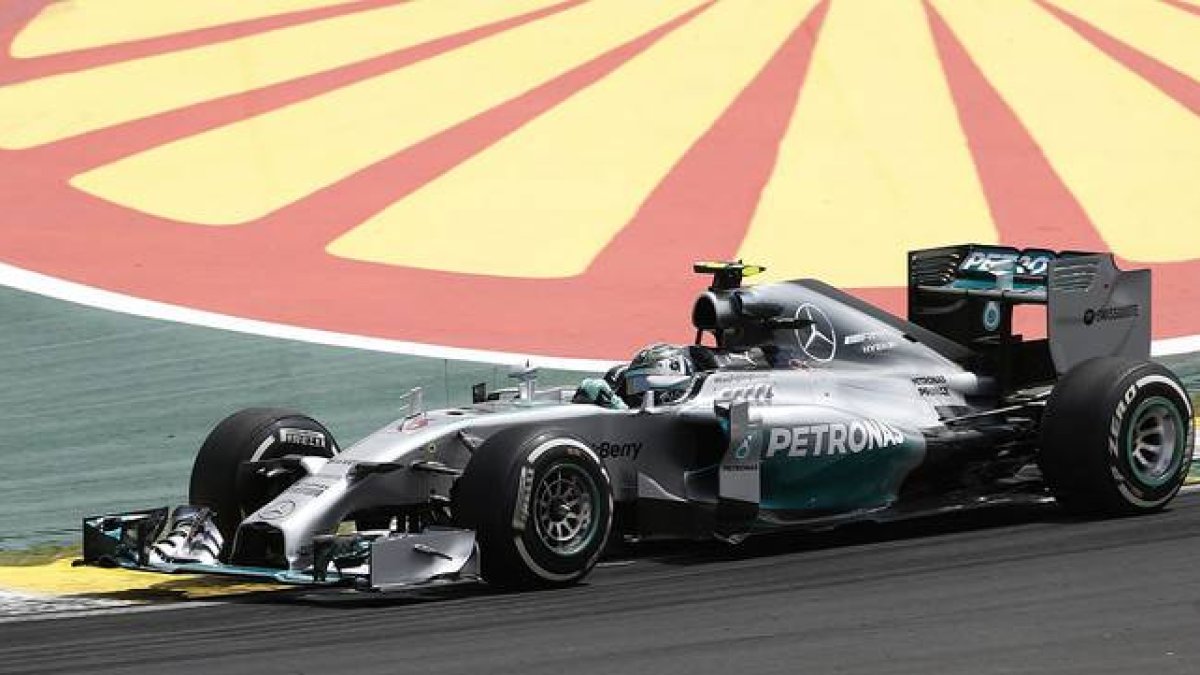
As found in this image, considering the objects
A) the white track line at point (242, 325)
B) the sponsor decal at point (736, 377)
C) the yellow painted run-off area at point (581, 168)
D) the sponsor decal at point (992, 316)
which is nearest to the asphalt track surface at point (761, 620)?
the sponsor decal at point (736, 377)

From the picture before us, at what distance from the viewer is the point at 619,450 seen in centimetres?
1064

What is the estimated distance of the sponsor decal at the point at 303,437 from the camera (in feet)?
36.8

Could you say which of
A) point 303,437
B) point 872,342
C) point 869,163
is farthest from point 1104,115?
point 303,437

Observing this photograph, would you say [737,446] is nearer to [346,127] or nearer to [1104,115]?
[346,127]

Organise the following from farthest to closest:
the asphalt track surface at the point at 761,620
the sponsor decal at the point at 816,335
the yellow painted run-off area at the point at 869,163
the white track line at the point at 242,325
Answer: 1. the yellow painted run-off area at the point at 869,163
2. the white track line at the point at 242,325
3. the sponsor decal at the point at 816,335
4. the asphalt track surface at the point at 761,620

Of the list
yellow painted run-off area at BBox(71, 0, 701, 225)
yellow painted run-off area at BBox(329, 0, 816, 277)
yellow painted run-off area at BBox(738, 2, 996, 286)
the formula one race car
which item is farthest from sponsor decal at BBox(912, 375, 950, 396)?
yellow painted run-off area at BBox(71, 0, 701, 225)

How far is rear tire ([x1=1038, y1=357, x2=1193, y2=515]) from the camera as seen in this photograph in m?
11.1

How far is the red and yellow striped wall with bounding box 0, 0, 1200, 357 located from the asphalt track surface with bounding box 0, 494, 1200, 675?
6.49 meters

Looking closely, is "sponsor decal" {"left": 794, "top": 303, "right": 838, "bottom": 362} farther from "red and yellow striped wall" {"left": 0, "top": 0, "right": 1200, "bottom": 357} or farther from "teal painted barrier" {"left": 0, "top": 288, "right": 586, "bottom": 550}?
"red and yellow striped wall" {"left": 0, "top": 0, "right": 1200, "bottom": 357}

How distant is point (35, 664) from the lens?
8391mm

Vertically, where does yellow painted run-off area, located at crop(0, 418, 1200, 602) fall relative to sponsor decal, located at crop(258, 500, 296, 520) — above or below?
below

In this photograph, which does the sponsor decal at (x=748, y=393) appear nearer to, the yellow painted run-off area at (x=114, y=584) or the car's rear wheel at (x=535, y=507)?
the car's rear wheel at (x=535, y=507)

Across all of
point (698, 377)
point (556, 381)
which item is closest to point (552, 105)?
point (556, 381)

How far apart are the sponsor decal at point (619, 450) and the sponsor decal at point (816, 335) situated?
4.64ft
